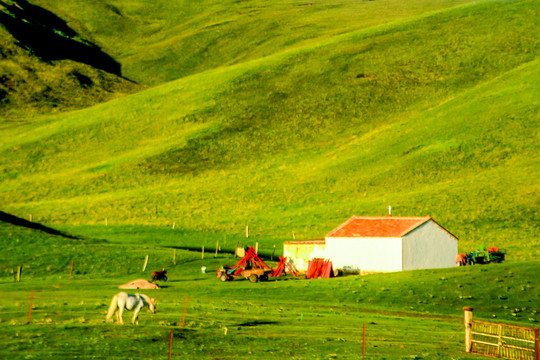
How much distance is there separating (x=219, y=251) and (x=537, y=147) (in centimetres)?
6032

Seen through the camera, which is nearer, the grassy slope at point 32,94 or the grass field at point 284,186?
the grass field at point 284,186

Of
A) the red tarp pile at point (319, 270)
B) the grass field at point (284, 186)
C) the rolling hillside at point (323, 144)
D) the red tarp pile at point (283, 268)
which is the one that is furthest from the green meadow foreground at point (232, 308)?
the rolling hillside at point (323, 144)

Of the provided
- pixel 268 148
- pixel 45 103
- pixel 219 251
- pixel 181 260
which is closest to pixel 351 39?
pixel 268 148

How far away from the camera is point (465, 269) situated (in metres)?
54.0

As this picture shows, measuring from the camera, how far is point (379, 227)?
205ft

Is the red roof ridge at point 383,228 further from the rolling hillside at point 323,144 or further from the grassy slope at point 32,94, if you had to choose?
the grassy slope at point 32,94

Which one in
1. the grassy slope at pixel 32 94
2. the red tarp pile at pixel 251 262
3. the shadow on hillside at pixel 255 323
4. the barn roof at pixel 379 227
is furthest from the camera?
the grassy slope at pixel 32 94

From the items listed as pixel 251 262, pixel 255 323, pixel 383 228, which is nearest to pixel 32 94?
pixel 251 262

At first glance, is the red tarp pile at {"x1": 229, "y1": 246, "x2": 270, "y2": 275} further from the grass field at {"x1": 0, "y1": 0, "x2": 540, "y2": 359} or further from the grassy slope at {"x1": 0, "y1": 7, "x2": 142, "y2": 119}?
the grassy slope at {"x1": 0, "y1": 7, "x2": 142, "y2": 119}

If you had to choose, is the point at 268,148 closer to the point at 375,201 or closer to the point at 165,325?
the point at 375,201

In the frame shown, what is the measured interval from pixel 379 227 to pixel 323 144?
7161cm

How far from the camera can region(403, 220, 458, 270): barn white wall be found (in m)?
59.9

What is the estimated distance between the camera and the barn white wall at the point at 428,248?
197 feet

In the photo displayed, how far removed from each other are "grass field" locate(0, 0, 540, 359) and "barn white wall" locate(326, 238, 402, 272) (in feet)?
13.6
